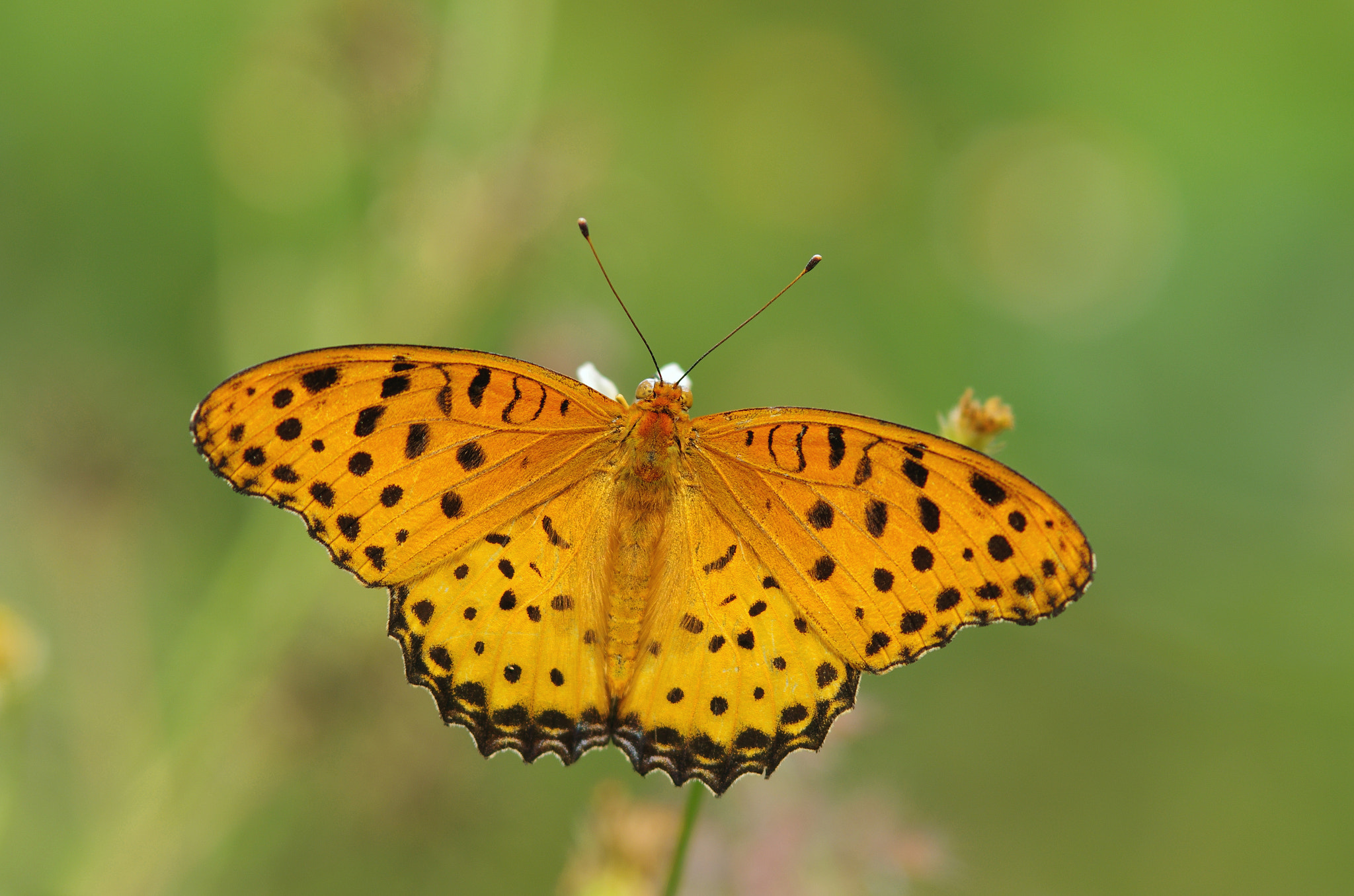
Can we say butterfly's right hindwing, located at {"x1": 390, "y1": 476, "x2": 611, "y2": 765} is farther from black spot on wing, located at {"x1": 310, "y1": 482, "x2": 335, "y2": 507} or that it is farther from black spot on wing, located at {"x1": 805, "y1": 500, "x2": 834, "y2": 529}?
black spot on wing, located at {"x1": 805, "y1": 500, "x2": 834, "y2": 529}

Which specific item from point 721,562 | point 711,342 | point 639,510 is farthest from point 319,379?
point 711,342

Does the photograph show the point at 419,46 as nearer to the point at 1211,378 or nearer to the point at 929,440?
the point at 929,440

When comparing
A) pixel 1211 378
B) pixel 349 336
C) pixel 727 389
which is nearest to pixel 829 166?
pixel 727 389

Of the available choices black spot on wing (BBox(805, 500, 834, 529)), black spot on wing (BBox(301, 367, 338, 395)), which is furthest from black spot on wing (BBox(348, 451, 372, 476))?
black spot on wing (BBox(805, 500, 834, 529))

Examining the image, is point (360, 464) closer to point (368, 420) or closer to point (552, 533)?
point (368, 420)

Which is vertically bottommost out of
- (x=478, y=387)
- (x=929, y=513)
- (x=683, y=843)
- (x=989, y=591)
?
(x=683, y=843)

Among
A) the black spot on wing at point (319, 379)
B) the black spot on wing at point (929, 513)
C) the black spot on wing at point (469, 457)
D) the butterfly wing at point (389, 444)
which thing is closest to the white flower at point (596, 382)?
the butterfly wing at point (389, 444)
